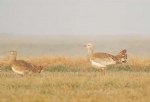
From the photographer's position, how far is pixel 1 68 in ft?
70.4

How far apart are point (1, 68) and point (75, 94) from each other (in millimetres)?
11349

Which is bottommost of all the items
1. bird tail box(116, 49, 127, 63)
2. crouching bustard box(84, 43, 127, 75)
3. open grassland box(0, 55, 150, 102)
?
bird tail box(116, 49, 127, 63)

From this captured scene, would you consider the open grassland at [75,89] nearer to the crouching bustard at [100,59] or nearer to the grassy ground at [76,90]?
the grassy ground at [76,90]

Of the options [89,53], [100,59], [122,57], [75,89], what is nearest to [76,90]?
[75,89]

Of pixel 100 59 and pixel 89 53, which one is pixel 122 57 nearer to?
pixel 89 53

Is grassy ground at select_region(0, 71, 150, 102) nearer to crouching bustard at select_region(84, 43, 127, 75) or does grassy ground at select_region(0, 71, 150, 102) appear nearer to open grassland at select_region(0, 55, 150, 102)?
open grassland at select_region(0, 55, 150, 102)

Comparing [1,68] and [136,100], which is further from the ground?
[136,100]

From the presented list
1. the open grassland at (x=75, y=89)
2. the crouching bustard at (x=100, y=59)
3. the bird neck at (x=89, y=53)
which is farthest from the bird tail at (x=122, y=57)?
the open grassland at (x=75, y=89)

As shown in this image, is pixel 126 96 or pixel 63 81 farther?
pixel 63 81

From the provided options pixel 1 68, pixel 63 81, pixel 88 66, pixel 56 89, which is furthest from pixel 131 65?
pixel 56 89

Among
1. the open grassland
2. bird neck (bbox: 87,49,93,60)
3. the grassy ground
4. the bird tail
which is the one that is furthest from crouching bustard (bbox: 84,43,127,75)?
the grassy ground

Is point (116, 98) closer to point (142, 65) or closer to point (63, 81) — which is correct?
point (63, 81)

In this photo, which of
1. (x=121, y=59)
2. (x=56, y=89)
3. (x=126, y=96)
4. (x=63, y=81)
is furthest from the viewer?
(x=121, y=59)

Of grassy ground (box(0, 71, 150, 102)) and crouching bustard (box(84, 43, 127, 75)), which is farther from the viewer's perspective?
crouching bustard (box(84, 43, 127, 75))
